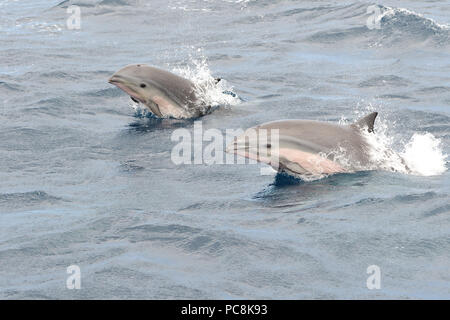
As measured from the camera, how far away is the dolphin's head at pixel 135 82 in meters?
17.4

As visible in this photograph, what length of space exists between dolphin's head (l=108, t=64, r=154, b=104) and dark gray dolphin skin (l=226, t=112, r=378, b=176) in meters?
4.81

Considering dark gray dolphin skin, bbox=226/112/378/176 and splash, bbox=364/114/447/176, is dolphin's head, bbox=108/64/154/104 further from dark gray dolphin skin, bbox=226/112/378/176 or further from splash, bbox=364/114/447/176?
dark gray dolphin skin, bbox=226/112/378/176

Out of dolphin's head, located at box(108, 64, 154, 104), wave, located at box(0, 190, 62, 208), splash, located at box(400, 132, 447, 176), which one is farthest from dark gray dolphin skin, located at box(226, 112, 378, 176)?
dolphin's head, located at box(108, 64, 154, 104)

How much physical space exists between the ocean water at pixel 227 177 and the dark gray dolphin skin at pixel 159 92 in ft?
1.04

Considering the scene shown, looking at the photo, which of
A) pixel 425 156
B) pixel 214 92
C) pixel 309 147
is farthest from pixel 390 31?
pixel 309 147

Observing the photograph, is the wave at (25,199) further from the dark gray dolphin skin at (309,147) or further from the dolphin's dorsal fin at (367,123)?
the dolphin's dorsal fin at (367,123)

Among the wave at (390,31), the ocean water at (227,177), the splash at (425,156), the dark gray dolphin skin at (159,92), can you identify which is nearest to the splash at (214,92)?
the ocean water at (227,177)

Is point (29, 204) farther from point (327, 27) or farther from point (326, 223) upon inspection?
point (327, 27)

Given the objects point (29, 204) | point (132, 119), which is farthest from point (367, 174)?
point (132, 119)

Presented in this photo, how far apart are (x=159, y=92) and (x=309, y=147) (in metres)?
5.25

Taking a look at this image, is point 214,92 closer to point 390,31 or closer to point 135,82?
point 135,82

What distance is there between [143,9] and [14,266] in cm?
2104

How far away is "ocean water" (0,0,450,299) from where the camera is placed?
32.8ft

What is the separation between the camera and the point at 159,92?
17.6m
